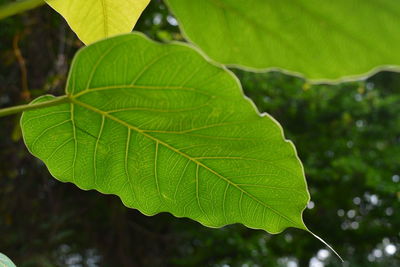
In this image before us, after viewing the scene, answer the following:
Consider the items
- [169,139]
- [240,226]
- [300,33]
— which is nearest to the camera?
[300,33]

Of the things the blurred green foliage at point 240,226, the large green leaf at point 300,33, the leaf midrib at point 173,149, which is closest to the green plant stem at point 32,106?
the leaf midrib at point 173,149

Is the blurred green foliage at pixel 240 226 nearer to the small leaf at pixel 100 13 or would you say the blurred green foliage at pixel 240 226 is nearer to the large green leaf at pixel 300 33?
the small leaf at pixel 100 13

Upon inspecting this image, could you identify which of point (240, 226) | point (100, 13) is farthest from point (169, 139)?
point (240, 226)

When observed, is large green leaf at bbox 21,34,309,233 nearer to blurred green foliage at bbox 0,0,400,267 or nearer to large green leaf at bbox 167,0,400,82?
large green leaf at bbox 167,0,400,82

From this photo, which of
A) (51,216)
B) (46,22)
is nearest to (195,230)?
(51,216)

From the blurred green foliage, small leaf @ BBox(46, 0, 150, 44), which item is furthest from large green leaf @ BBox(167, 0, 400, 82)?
the blurred green foliage

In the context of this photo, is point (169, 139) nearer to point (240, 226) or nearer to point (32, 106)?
point (32, 106)
